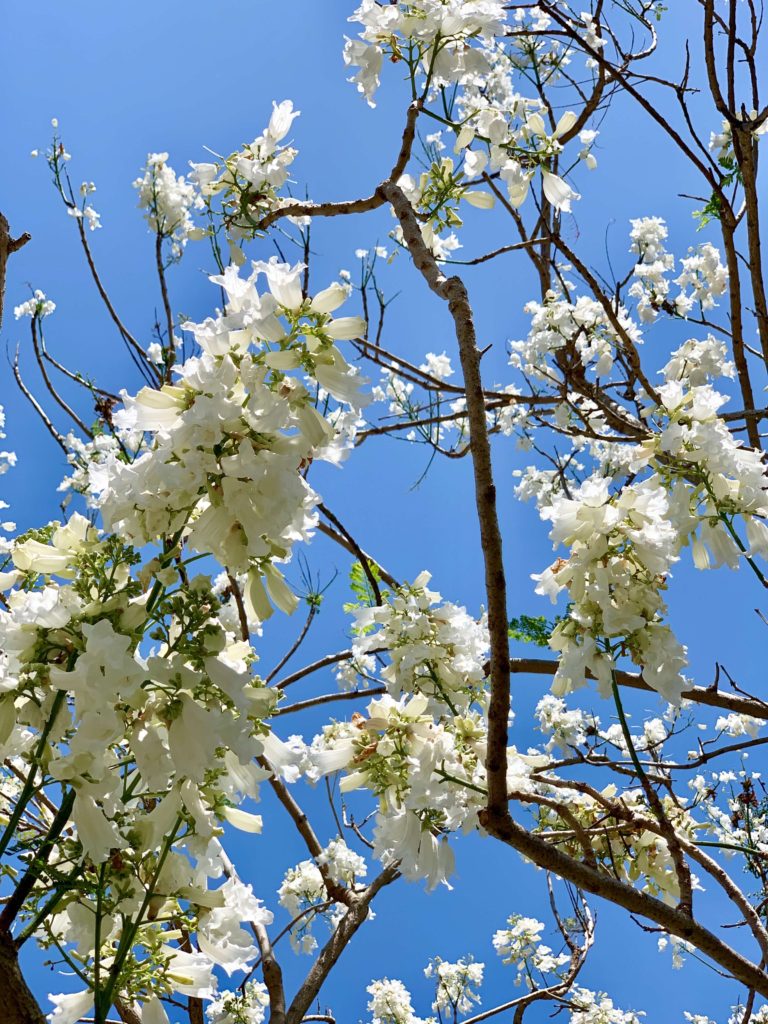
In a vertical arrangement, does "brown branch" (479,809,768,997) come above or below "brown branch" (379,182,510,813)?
below

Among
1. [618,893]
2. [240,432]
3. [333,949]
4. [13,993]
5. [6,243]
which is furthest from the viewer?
[333,949]

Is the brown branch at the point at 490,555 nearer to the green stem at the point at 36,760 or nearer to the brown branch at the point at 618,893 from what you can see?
the brown branch at the point at 618,893

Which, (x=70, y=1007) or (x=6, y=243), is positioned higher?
(x=6, y=243)

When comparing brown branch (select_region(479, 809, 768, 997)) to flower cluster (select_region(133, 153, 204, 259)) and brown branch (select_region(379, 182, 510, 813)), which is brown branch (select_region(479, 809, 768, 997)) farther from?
flower cluster (select_region(133, 153, 204, 259))

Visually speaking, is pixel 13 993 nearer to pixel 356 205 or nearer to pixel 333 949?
pixel 333 949

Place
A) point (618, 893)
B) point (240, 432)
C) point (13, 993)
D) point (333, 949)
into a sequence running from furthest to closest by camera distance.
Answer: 1. point (333, 949)
2. point (618, 893)
3. point (13, 993)
4. point (240, 432)

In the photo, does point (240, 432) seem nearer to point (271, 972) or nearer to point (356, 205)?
point (356, 205)

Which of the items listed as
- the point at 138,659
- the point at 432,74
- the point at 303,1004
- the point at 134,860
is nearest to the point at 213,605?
the point at 138,659

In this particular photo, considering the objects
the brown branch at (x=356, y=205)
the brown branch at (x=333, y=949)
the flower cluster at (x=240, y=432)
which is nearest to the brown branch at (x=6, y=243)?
the brown branch at (x=356, y=205)

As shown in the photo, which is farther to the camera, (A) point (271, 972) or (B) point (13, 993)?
(A) point (271, 972)

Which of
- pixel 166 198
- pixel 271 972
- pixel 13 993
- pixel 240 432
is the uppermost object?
pixel 166 198

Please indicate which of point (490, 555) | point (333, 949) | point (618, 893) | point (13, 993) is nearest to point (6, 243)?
point (490, 555)

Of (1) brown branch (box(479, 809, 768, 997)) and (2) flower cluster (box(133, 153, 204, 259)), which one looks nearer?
(1) brown branch (box(479, 809, 768, 997))

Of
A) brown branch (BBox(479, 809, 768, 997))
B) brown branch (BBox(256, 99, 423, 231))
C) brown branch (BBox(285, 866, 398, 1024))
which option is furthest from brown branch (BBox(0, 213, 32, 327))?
brown branch (BBox(285, 866, 398, 1024))
